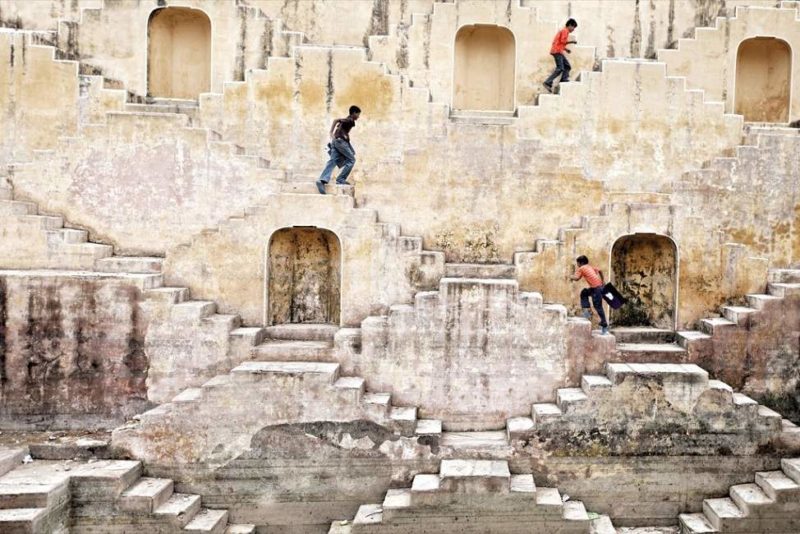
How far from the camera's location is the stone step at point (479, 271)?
10.3 meters

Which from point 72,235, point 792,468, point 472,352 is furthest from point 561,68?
point 72,235

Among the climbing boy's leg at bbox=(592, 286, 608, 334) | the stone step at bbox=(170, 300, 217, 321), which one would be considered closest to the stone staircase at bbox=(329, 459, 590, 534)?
the climbing boy's leg at bbox=(592, 286, 608, 334)

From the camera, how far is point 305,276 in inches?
427

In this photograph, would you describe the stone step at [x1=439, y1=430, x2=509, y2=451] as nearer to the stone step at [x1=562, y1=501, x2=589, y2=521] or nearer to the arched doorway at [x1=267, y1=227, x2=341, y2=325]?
the stone step at [x1=562, y1=501, x2=589, y2=521]

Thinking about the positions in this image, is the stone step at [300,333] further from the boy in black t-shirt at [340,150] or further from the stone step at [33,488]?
the stone step at [33,488]

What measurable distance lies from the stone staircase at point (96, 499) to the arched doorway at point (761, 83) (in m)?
13.4

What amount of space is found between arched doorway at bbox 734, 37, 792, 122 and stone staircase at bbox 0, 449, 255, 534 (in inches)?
527

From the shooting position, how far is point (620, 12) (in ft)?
46.6

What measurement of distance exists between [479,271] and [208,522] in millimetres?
5425

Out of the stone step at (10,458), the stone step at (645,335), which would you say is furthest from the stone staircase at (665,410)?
the stone step at (10,458)

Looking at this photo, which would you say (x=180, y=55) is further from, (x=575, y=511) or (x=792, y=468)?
(x=792, y=468)

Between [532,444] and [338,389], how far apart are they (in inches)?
112

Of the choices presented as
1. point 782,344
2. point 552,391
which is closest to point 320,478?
point 552,391

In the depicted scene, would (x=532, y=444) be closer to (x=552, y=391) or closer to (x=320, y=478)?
(x=552, y=391)
